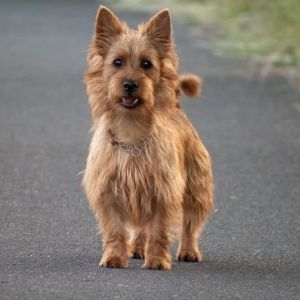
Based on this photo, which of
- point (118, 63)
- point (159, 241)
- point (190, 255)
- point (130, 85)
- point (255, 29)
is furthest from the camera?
point (255, 29)

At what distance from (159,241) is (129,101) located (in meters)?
0.87

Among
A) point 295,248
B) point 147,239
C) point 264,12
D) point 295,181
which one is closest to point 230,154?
point 295,181

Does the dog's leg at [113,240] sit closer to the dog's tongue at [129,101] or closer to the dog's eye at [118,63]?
the dog's tongue at [129,101]

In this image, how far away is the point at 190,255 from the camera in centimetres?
894

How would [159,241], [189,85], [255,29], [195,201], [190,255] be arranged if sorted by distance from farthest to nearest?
[255,29], [189,85], [195,201], [190,255], [159,241]

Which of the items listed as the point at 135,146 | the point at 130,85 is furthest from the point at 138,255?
the point at 130,85

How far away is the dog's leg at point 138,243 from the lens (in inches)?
353

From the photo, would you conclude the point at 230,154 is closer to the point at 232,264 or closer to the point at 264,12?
the point at 232,264

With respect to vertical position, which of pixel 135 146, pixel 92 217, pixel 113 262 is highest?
pixel 135 146

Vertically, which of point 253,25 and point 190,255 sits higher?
point 190,255

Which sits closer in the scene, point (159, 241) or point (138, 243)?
point (159, 241)

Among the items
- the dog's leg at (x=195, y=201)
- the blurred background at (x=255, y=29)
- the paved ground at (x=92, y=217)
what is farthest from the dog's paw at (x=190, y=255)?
the blurred background at (x=255, y=29)

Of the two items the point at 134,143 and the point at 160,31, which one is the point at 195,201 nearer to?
the point at 134,143

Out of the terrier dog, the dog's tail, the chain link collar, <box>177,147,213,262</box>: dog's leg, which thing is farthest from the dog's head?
the dog's tail
